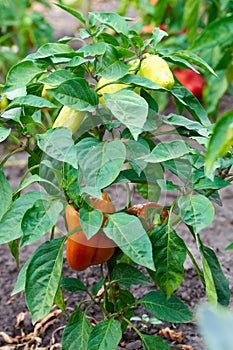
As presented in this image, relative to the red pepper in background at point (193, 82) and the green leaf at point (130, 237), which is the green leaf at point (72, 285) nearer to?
the green leaf at point (130, 237)

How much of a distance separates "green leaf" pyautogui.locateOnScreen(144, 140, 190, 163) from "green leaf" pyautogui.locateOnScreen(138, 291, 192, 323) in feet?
1.04

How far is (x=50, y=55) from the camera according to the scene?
1.04 meters

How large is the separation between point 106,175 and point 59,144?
0.10 meters

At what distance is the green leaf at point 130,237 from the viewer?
0.93 metres

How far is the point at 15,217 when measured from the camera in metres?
1.01

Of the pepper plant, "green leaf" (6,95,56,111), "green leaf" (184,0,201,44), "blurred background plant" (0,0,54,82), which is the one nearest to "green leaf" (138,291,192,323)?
the pepper plant

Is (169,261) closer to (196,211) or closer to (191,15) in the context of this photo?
(196,211)

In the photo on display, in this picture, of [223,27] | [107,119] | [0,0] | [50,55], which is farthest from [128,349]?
[0,0]

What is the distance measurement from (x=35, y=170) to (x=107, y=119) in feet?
0.68

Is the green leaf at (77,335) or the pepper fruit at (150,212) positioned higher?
the pepper fruit at (150,212)

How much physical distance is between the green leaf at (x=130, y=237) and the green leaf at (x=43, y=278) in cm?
13

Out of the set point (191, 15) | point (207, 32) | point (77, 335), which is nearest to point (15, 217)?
point (77, 335)

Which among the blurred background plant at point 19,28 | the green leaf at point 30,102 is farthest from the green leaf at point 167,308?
the blurred background plant at point 19,28

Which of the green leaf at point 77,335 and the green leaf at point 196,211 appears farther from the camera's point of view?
the green leaf at point 77,335
